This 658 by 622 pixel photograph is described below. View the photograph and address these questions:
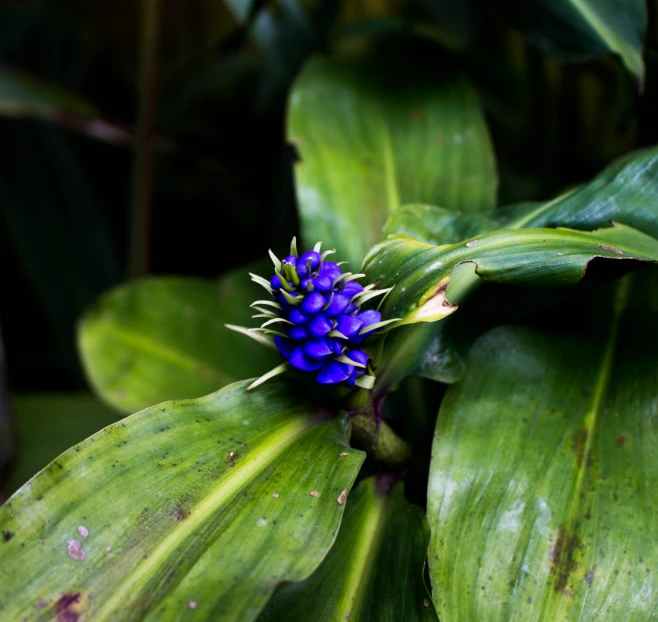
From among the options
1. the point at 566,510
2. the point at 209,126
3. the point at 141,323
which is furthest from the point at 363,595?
the point at 209,126

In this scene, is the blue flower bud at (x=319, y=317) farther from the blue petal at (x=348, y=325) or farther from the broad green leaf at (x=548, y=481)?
the broad green leaf at (x=548, y=481)

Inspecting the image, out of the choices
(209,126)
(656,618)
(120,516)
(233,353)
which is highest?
(209,126)

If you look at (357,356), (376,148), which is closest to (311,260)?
(357,356)

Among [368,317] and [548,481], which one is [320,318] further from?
[548,481]

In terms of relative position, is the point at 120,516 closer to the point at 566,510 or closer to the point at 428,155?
the point at 566,510

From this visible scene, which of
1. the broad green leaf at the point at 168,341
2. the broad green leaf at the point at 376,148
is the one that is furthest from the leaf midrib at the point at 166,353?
the broad green leaf at the point at 376,148

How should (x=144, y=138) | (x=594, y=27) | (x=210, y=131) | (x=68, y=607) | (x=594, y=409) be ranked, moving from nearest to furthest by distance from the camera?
(x=68, y=607) < (x=594, y=409) < (x=594, y=27) < (x=144, y=138) < (x=210, y=131)

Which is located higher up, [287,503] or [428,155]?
[428,155]
